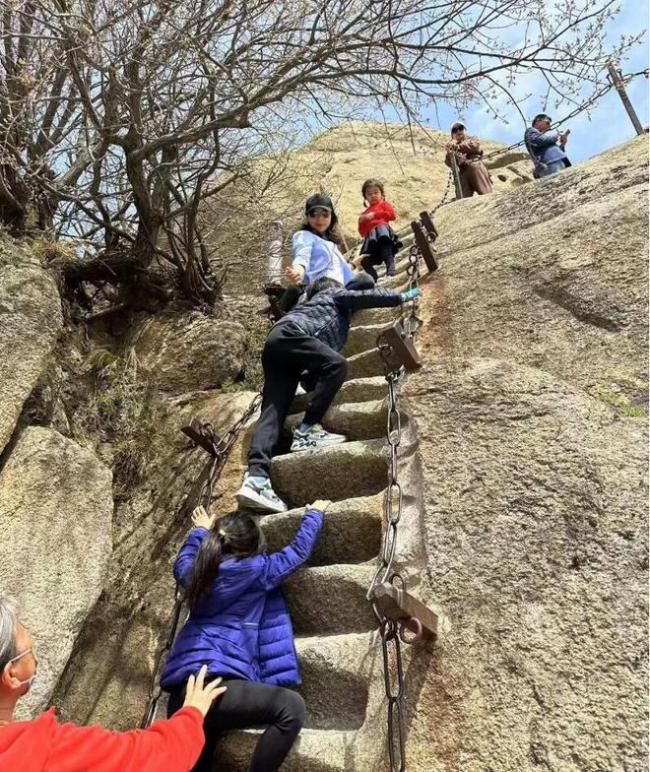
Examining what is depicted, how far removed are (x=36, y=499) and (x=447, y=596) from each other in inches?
92.2

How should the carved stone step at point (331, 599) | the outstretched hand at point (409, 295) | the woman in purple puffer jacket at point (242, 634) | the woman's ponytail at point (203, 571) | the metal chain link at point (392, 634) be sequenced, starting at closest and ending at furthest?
the metal chain link at point (392, 634)
the woman in purple puffer jacket at point (242, 634)
the woman's ponytail at point (203, 571)
the carved stone step at point (331, 599)
the outstretched hand at point (409, 295)

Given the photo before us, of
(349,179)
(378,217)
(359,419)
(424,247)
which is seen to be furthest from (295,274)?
(349,179)

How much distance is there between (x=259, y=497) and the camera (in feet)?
11.6

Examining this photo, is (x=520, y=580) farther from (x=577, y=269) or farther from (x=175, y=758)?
(x=577, y=269)

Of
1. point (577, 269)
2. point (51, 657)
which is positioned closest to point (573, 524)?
point (577, 269)

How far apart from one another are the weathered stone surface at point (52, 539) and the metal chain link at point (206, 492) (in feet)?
1.57

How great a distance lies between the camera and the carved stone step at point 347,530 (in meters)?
3.24

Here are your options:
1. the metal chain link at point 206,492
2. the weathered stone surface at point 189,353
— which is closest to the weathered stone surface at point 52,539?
the metal chain link at point 206,492

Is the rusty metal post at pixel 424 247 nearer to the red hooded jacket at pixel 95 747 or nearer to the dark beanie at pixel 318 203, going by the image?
the dark beanie at pixel 318 203

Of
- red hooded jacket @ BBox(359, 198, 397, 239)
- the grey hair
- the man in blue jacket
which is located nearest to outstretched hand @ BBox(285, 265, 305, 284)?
the grey hair

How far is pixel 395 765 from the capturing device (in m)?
2.17

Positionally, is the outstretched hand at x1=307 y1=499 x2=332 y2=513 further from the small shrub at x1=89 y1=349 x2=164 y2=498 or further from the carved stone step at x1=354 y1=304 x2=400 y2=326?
the carved stone step at x1=354 y1=304 x2=400 y2=326

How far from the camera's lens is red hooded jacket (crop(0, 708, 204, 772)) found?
1623 millimetres

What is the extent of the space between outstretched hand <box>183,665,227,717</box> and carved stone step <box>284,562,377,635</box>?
0.64 m
